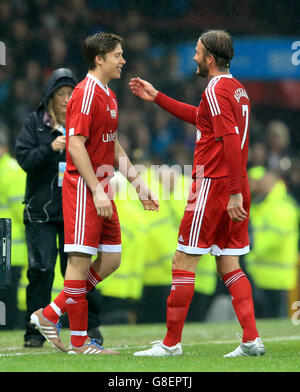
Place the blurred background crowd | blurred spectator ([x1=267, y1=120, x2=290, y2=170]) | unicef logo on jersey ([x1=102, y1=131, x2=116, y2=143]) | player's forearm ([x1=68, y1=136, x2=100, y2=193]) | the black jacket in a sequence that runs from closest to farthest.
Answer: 1. player's forearm ([x1=68, y1=136, x2=100, y2=193])
2. unicef logo on jersey ([x1=102, y1=131, x2=116, y2=143])
3. the black jacket
4. the blurred background crowd
5. blurred spectator ([x1=267, y1=120, x2=290, y2=170])

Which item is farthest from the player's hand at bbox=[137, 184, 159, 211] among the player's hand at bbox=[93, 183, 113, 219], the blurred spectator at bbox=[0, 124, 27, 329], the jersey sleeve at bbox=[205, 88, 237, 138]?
the blurred spectator at bbox=[0, 124, 27, 329]

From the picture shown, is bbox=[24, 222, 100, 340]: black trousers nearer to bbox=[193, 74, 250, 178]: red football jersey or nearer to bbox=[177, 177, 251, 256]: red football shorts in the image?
bbox=[177, 177, 251, 256]: red football shorts

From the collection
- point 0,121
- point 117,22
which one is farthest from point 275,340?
point 117,22

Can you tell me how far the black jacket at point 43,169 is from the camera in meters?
6.68

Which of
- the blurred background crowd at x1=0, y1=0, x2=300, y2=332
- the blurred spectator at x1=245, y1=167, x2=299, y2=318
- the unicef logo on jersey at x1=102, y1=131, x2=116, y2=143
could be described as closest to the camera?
the unicef logo on jersey at x1=102, y1=131, x2=116, y2=143

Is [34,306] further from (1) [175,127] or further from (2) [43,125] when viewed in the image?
(1) [175,127]

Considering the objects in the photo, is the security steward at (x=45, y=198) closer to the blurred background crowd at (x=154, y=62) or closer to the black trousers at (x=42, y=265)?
the black trousers at (x=42, y=265)

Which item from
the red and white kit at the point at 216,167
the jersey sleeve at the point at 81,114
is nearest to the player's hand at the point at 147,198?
the red and white kit at the point at 216,167

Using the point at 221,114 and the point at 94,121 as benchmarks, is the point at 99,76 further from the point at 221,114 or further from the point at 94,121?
the point at 221,114

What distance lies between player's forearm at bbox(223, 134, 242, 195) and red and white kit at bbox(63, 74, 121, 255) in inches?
30.9

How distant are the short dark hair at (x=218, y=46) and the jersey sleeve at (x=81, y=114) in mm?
786

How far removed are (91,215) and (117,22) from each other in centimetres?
1021

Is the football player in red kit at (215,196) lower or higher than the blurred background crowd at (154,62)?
lower

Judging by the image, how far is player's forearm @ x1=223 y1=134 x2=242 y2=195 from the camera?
5.48 metres
